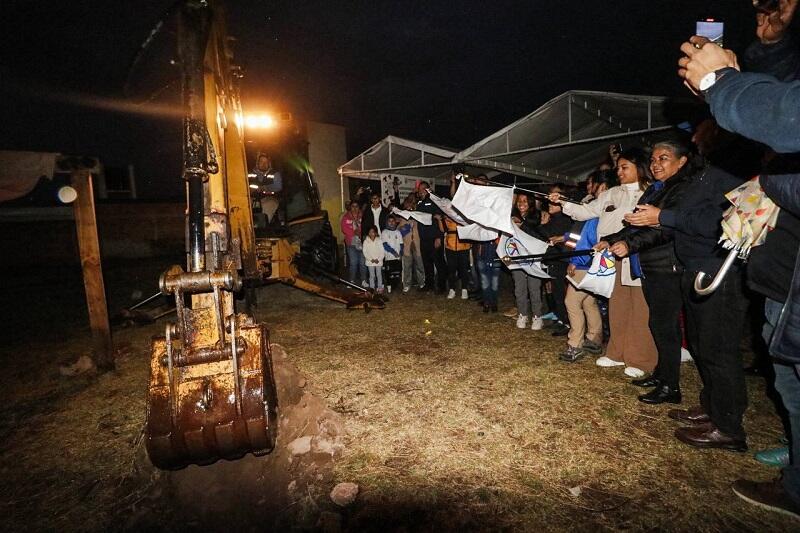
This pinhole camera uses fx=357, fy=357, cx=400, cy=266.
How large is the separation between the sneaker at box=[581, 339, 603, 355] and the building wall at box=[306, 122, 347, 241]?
13173 mm

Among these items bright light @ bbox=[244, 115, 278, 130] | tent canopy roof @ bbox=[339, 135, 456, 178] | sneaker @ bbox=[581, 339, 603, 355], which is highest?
tent canopy roof @ bbox=[339, 135, 456, 178]

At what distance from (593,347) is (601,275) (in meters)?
1.14

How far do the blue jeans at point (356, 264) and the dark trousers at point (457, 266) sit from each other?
2134 mm

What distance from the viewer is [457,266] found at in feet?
25.0

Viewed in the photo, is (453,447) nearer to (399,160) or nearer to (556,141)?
→ (556,141)

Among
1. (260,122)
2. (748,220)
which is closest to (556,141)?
(260,122)

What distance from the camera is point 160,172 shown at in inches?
533

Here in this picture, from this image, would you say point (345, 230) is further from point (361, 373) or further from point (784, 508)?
point (784, 508)

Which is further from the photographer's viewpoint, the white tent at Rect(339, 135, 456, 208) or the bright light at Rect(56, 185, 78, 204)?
the white tent at Rect(339, 135, 456, 208)

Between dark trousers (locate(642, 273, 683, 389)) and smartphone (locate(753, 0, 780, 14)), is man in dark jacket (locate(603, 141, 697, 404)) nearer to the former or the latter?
dark trousers (locate(642, 273, 683, 389))

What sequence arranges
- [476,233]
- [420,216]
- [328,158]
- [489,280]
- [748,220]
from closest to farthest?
[748,220]
[476,233]
[489,280]
[420,216]
[328,158]

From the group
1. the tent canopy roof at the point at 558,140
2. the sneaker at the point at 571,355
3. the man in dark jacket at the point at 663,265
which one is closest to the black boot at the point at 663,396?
the man in dark jacket at the point at 663,265

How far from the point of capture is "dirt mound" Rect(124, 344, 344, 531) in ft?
7.08

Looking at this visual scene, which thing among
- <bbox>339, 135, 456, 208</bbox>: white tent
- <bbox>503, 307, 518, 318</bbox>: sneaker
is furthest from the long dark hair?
<bbox>339, 135, 456, 208</bbox>: white tent
